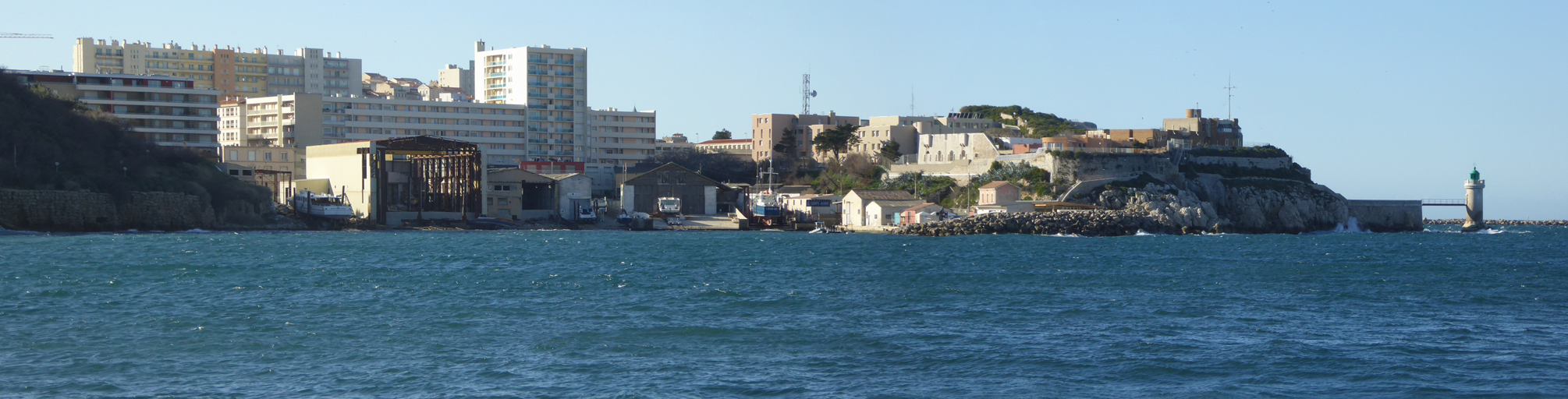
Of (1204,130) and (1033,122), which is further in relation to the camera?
(1033,122)

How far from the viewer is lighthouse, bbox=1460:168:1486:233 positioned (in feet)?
269

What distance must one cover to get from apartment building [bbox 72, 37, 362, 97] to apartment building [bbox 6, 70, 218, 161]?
31.2 metres

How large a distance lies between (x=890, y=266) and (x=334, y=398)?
2421cm

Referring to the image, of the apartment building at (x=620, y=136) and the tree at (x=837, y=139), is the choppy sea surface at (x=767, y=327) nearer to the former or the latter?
the tree at (x=837, y=139)

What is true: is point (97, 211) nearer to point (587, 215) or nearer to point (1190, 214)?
point (587, 215)

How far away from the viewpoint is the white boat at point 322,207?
206 feet

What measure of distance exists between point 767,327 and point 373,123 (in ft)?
259

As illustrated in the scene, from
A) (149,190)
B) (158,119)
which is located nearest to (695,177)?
(149,190)

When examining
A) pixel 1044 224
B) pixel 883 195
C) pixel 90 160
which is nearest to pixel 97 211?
pixel 90 160

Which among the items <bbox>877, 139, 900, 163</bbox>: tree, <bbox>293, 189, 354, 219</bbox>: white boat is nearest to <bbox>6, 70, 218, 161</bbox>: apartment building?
<bbox>293, 189, 354, 219</bbox>: white boat

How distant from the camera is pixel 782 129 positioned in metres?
107

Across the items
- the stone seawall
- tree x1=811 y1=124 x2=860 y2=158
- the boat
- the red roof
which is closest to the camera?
the stone seawall

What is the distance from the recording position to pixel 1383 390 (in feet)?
51.8

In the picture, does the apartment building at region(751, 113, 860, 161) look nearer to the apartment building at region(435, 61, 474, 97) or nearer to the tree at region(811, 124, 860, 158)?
the tree at region(811, 124, 860, 158)
